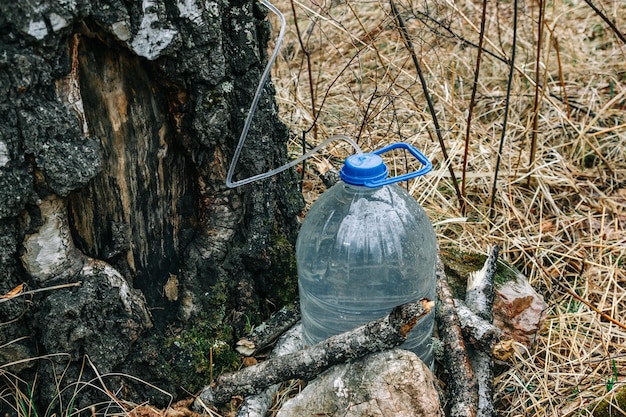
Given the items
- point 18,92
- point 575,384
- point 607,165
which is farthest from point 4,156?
point 607,165

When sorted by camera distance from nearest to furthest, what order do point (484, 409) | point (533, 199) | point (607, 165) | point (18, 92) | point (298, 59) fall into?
point (18, 92)
point (484, 409)
point (533, 199)
point (607, 165)
point (298, 59)

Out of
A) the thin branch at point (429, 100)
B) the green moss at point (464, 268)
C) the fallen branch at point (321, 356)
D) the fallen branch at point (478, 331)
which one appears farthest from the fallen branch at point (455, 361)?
the thin branch at point (429, 100)

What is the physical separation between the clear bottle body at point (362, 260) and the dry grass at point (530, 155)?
486 millimetres

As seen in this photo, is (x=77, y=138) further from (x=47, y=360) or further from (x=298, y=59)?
(x=298, y=59)

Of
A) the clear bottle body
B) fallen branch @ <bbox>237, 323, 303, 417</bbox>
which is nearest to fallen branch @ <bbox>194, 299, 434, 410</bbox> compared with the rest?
fallen branch @ <bbox>237, 323, 303, 417</bbox>

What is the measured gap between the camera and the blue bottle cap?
2137mm

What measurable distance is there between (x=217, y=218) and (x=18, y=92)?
2.82ft

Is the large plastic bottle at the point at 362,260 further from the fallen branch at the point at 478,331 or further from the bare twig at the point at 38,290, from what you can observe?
the bare twig at the point at 38,290

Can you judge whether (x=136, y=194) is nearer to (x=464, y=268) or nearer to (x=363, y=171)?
(x=363, y=171)

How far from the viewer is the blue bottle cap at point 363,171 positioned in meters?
2.14

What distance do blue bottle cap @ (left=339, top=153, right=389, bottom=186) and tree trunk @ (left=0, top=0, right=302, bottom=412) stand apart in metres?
0.43

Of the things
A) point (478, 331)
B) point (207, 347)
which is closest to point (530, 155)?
point (478, 331)

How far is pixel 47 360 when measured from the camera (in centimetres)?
227

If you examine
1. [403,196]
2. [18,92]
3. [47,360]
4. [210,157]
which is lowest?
[47,360]
